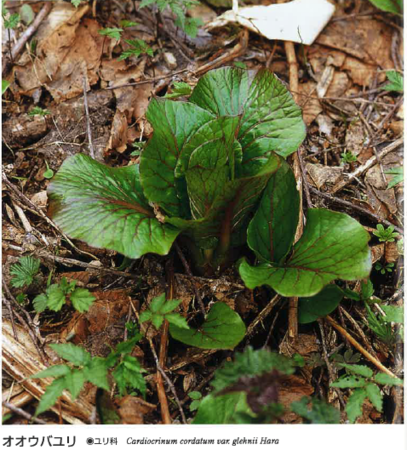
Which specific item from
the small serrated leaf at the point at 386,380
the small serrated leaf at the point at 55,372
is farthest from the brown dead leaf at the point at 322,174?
the small serrated leaf at the point at 55,372

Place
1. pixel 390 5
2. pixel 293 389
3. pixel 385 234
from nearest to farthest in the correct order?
1. pixel 293 389
2. pixel 385 234
3. pixel 390 5

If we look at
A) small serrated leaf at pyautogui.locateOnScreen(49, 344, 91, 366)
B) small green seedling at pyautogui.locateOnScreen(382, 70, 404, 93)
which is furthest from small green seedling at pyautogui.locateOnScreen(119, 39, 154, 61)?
small serrated leaf at pyautogui.locateOnScreen(49, 344, 91, 366)

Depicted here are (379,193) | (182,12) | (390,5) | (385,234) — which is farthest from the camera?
(390,5)

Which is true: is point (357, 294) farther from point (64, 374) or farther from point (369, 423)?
point (64, 374)

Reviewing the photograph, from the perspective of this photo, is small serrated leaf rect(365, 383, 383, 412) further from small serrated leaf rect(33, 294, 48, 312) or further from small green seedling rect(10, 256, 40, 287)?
small green seedling rect(10, 256, 40, 287)

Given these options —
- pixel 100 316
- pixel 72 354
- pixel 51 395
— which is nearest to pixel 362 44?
pixel 100 316

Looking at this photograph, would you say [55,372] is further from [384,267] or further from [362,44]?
[362,44]

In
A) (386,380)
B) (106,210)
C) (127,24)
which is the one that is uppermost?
(127,24)
